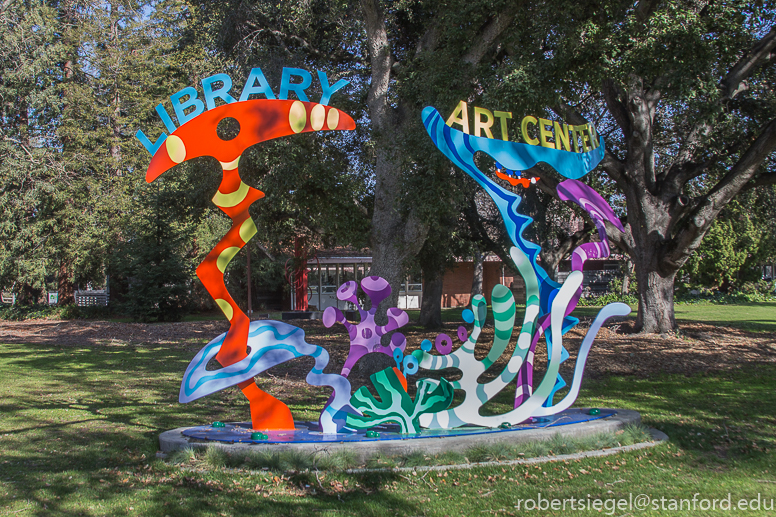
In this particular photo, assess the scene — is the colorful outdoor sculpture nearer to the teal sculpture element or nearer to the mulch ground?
the teal sculpture element

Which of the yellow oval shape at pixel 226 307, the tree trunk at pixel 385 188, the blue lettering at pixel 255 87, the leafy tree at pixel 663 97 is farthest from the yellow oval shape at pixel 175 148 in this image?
the leafy tree at pixel 663 97

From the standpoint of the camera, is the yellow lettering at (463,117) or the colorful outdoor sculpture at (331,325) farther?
the yellow lettering at (463,117)

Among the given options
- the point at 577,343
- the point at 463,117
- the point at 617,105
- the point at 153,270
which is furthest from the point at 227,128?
the point at 153,270

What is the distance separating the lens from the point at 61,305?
26.0 meters

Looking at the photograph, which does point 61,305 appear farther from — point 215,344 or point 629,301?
point 629,301

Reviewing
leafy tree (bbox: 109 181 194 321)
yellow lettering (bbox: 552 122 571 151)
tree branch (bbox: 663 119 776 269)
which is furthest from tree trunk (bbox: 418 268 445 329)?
yellow lettering (bbox: 552 122 571 151)

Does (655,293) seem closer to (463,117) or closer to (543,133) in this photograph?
(543,133)

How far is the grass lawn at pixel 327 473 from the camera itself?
443 cm

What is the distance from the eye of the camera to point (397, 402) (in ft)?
19.9

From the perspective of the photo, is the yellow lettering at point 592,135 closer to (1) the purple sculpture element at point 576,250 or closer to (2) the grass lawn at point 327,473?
(1) the purple sculpture element at point 576,250

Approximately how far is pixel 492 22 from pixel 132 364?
10.4 m

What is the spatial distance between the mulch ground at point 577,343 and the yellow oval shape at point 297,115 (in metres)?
5.62

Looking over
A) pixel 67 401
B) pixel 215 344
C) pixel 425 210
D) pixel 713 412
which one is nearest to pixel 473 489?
pixel 215 344

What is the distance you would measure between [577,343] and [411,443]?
9126mm
